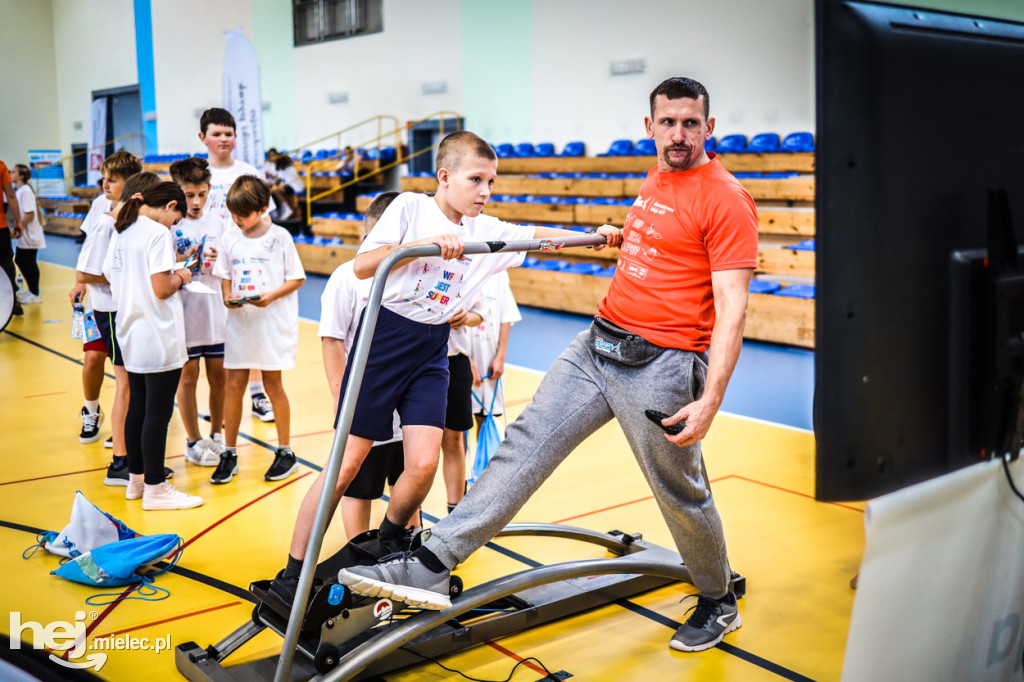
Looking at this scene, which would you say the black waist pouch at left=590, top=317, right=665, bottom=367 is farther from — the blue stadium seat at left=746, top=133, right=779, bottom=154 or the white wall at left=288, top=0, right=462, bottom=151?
the white wall at left=288, top=0, right=462, bottom=151

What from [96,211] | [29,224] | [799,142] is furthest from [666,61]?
[96,211]

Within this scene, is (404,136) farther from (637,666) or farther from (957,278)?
(957,278)

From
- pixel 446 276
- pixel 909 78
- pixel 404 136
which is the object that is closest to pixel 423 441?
pixel 446 276

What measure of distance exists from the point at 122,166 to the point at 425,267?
2.77 meters

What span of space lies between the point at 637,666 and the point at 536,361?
474 cm

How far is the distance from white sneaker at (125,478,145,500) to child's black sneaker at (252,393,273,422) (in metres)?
1.50

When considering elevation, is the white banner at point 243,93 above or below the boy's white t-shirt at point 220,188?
above

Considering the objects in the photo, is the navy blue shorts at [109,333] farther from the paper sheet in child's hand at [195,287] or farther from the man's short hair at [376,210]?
the man's short hair at [376,210]

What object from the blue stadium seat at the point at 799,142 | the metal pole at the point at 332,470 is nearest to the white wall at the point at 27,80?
the metal pole at the point at 332,470

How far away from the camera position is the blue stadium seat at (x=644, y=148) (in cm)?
1150

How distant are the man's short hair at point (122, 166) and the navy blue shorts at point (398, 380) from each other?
262 centimetres

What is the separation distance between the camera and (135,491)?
4195 millimetres

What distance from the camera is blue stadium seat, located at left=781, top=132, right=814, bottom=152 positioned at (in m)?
9.83

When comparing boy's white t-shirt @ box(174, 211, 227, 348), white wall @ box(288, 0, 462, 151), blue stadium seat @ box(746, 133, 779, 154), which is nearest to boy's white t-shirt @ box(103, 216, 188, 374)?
boy's white t-shirt @ box(174, 211, 227, 348)
